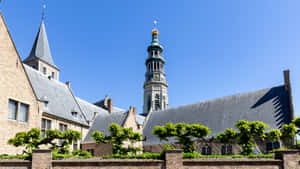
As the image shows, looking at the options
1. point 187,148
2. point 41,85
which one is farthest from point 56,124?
point 187,148

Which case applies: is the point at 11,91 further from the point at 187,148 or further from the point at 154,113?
the point at 154,113

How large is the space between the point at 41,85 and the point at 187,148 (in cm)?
1854

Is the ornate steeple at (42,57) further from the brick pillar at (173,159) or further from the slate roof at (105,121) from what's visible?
the brick pillar at (173,159)

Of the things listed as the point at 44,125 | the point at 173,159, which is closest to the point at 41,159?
the point at 173,159

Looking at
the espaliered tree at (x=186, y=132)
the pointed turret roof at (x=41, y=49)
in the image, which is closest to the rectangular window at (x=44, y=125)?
the espaliered tree at (x=186, y=132)

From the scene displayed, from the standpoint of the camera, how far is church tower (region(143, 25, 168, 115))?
222 feet

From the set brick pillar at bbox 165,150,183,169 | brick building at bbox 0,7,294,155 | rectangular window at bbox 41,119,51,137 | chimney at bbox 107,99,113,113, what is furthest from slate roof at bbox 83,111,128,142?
brick pillar at bbox 165,150,183,169

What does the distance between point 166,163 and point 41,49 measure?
49644 mm

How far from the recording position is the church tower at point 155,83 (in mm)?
67750

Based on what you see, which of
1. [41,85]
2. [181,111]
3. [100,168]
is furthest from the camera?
[181,111]

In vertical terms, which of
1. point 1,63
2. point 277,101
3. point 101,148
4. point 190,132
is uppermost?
point 1,63

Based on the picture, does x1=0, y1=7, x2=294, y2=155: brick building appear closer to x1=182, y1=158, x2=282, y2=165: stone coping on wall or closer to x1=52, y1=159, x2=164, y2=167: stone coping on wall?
x1=52, y1=159, x2=164, y2=167: stone coping on wall

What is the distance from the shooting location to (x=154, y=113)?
4472 centimetres

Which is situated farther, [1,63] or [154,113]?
[154,113]
